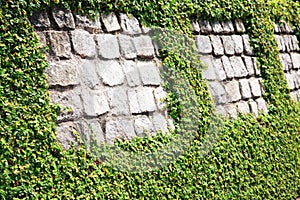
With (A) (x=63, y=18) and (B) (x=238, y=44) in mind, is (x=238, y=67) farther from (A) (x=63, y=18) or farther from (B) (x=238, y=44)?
(A) (x=63, y=18)

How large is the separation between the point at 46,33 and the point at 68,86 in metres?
0.39

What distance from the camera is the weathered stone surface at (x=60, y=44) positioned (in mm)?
3531

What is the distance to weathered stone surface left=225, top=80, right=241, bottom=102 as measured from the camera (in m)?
5.35

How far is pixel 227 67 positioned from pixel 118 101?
1.84 metres

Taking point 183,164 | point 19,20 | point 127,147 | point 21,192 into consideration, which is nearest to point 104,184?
point 127,147

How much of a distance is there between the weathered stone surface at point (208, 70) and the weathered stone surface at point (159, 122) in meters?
0.86

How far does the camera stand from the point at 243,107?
5562 millimetres

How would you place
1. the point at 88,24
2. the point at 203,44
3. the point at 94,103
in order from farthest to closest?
the point at 203,44, the point at 88,24, the point at 94,103

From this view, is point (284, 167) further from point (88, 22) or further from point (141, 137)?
point (88, 22)

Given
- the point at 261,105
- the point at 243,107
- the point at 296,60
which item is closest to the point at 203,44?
the point at 243,107

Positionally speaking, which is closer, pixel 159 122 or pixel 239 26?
pixel 159 122

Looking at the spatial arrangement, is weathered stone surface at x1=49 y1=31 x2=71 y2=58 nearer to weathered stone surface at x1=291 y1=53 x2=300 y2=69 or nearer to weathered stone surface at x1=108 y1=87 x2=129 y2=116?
weathered stone surface at x1=108 y1=87 x2=129 y2=116

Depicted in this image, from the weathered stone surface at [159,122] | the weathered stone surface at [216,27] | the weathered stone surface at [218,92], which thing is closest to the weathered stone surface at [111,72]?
the weathered stone surface at [159,122]

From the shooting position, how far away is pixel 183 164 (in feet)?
14.6
